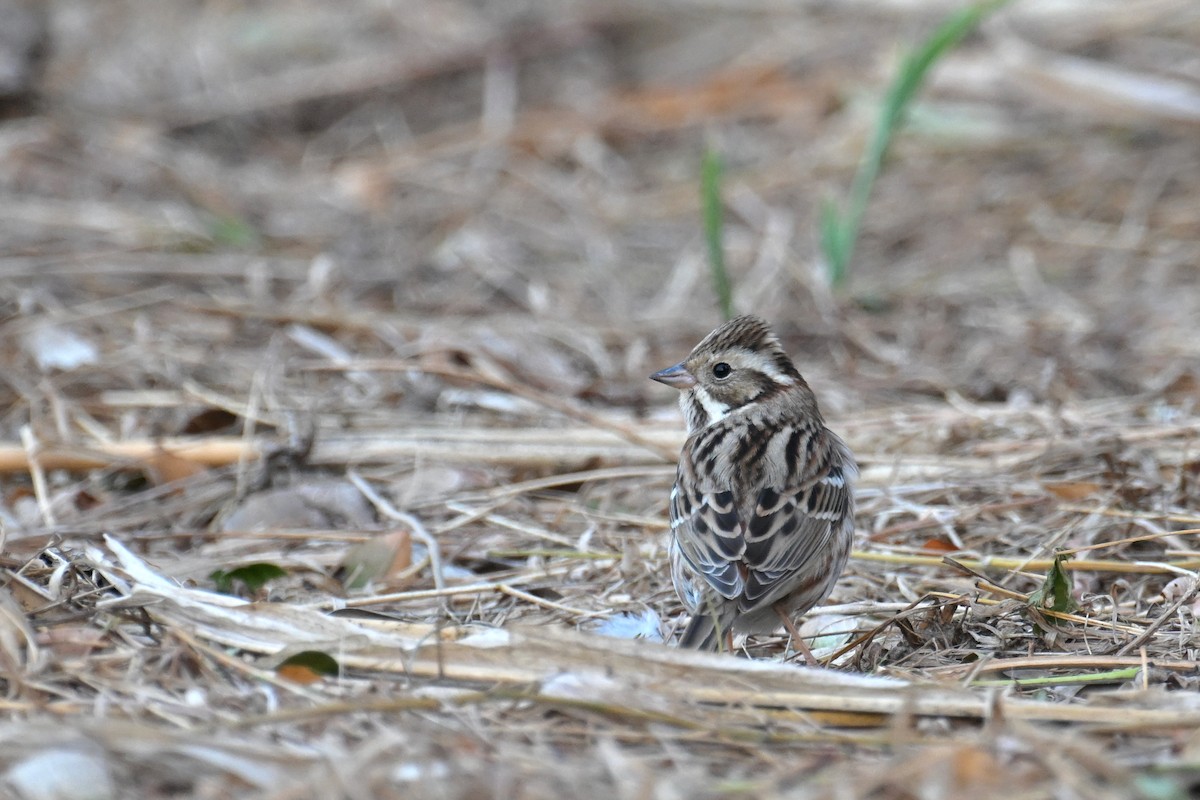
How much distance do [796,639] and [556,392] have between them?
2566 millimetres

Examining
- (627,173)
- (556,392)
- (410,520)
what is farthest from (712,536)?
(627,173)

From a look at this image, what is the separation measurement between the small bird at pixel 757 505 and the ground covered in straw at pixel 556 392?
0.23 metres

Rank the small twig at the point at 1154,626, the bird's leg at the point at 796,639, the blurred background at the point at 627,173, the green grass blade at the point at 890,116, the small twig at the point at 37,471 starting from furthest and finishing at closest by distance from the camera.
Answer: the blurred background at the point at 627,173 < the green grass blade at the point at 890,116 < the small twig at the point at 37,471 < the bird's leg at the point at 796,639 < the small twig at the point at 1154,626

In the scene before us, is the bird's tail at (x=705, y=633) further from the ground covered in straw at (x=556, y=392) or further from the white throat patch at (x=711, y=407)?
the white throat patch at (x=711, y=407)

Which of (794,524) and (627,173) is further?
(627,173)

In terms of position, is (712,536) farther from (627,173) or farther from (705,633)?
(627,173)

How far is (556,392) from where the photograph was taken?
636cm

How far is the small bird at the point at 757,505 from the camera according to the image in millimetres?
3961

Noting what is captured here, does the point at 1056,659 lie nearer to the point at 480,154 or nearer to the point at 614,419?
the point at 614,419

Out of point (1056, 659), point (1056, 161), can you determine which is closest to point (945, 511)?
point (1056, 659)

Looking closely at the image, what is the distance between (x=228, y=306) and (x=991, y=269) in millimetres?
4208

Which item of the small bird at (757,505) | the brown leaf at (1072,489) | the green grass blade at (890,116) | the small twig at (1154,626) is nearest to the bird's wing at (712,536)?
the small bird at (757,505)

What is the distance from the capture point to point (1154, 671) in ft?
11.7

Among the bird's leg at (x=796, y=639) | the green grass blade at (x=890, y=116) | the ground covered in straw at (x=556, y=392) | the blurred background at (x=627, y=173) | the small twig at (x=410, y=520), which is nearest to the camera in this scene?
the ground covered in straw at (x=556, y=392)
